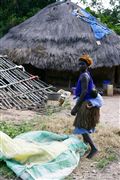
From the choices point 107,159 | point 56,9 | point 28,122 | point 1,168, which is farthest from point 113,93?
point 1,168

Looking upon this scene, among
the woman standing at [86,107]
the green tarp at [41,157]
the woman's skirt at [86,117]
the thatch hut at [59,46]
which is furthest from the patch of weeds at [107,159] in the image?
the thatch hut at [59,46]

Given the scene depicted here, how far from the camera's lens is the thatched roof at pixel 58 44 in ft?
45.9

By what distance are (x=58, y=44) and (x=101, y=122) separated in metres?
6.25

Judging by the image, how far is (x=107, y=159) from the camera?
572cm

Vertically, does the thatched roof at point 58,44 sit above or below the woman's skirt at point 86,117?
below

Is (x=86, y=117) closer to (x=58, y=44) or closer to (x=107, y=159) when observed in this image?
(x=107, y=159)

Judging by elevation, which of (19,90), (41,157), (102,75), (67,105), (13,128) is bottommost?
(102,75)

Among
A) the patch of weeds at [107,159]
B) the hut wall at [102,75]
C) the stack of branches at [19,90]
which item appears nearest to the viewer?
the patch of weeds at [107,159]

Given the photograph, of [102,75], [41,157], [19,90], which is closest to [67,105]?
[19,90]

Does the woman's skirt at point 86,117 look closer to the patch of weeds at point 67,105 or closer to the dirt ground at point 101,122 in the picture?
the dirt ground at point 101,122

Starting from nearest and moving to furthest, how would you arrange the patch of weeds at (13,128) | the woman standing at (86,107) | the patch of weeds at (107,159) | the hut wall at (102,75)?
the patch of weeds at (107,159), the woman standing at (86,107), the patch of weeds at (13,128), the hut wall at (102,75)

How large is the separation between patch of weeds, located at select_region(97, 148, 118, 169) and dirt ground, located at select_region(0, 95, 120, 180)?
2.1 inches

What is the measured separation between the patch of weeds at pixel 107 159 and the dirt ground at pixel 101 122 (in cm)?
5

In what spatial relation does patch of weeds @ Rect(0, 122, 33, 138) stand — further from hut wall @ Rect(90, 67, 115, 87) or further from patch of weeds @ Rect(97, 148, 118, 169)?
hut wall @ Rect(90, 67, 115, 87)
